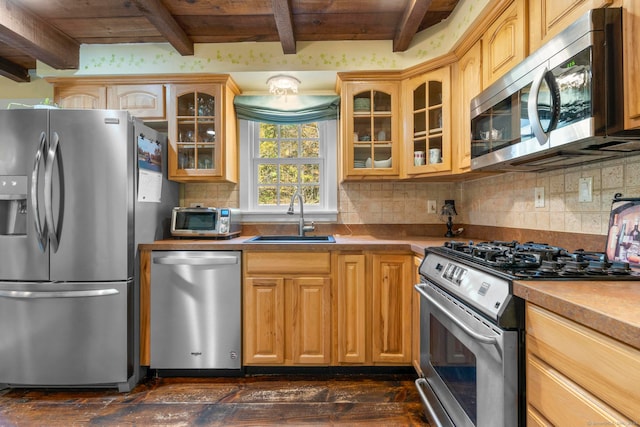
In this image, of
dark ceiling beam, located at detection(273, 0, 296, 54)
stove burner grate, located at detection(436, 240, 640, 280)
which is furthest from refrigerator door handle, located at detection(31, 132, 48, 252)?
stove burner grate, located at detection(436, 240, 640, 280)

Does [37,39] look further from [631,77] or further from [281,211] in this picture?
[631,77]

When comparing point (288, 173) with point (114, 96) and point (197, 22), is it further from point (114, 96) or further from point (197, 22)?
point (114, 96)

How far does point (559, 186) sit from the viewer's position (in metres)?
1.65

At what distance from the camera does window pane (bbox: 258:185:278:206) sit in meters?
2.87

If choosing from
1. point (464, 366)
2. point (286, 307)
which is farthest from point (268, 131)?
point (464, 366)

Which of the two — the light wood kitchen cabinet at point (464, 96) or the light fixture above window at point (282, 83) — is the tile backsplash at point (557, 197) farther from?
the light fixture above window at point (282, 83)

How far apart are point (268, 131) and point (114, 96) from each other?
119cm

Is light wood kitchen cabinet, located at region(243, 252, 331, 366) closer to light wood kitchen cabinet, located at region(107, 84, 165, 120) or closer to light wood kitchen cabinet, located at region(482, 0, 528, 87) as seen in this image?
light wood kitchen cabinet, located at region(107, 84, 165, 120)

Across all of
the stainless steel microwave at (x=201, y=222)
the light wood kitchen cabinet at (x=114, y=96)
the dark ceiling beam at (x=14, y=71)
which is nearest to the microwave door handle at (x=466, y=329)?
the stainless steel microwave at (x=201, y=222)

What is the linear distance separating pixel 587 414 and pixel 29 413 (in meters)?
2.52

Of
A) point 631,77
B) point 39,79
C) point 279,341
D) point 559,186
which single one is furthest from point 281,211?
point 39,79

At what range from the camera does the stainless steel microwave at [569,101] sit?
3.37ft

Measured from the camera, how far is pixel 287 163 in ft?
9.41

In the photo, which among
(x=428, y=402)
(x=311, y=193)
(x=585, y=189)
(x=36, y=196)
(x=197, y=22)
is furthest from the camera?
(x=311, y=193)
